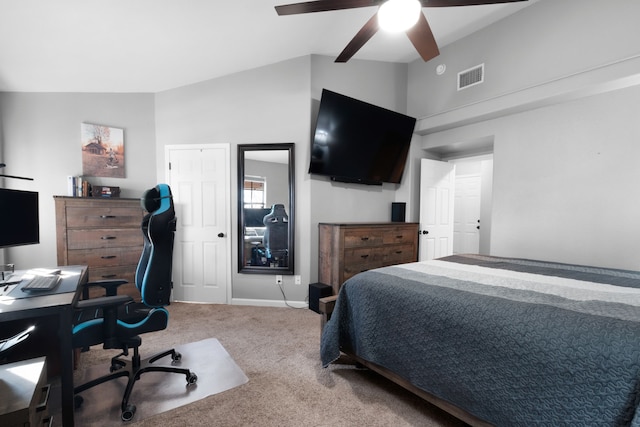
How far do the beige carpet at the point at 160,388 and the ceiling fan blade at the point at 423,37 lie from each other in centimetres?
286

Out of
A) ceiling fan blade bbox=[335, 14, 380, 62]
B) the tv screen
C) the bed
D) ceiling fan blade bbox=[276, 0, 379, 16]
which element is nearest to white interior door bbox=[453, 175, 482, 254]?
the bed

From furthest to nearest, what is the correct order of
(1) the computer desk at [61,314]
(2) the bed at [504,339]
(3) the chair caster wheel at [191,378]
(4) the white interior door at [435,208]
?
1. (4) the white interior door at [435,208]
2. (3) the chair caster wheel at [191,378]
3. (1) the computer desk at [61,314]
4. (2) the bed at [504,339]

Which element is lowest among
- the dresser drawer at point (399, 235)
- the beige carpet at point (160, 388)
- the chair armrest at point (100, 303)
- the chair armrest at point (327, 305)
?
the beige carpet at point (160, 388)

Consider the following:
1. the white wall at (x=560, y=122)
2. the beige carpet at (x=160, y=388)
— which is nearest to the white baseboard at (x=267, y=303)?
the beige carpet at (x=160, y=388)

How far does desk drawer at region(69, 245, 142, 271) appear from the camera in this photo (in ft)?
9.68

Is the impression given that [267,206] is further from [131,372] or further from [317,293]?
[131,372]

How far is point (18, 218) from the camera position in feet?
6.02

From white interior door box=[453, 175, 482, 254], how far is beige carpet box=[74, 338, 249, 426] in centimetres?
542

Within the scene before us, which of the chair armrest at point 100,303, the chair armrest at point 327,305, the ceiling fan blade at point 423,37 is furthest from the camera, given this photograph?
the chair armrest at point 327,305

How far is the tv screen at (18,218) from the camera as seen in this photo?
1731mm

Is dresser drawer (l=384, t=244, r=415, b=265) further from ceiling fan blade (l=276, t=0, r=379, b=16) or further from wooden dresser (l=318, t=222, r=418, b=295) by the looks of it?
ceiling fan blade (l=276, t=0, r=379, b=16)

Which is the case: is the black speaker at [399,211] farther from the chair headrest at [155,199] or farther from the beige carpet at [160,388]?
the chair headrest at [155,199]

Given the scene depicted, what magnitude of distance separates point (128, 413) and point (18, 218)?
1490 mm

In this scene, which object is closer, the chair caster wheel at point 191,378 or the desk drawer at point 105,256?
the chair caster wheel at point 191,378
